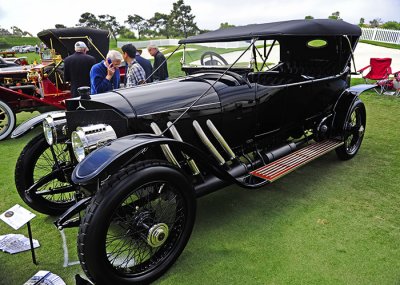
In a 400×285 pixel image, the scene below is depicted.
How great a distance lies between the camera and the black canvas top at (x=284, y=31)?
9.80 feet

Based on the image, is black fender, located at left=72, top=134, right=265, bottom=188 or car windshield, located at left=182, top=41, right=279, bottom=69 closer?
black fender, located at left=72, top=134, right=265, bottom=188

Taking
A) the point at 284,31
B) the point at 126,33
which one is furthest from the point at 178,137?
the point at 126,33

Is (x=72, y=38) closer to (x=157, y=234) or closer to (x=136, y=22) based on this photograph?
(x=157, y=234)

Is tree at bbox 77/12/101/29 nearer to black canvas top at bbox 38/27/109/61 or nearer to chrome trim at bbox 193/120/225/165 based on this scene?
black canvas top at bbox 38/27/109/61

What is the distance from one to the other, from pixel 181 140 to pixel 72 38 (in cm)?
595

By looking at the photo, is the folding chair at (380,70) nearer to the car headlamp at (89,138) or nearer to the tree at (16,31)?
the car headlamp at (89,138)

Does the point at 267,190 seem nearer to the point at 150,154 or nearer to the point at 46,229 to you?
the point at 150,154

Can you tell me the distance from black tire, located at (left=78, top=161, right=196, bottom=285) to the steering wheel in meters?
1.98

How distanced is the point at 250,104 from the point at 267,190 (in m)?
1.05

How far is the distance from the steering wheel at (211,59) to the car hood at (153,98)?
2.29 ft

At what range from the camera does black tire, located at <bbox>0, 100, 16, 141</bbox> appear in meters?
5.46

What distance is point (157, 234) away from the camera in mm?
2141

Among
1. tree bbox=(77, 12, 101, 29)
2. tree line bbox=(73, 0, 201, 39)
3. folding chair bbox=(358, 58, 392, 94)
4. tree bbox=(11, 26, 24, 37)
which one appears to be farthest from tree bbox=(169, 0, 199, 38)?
folding chair bbox=(358, 58, 392, 94)

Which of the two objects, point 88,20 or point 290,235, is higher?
point 88,20
